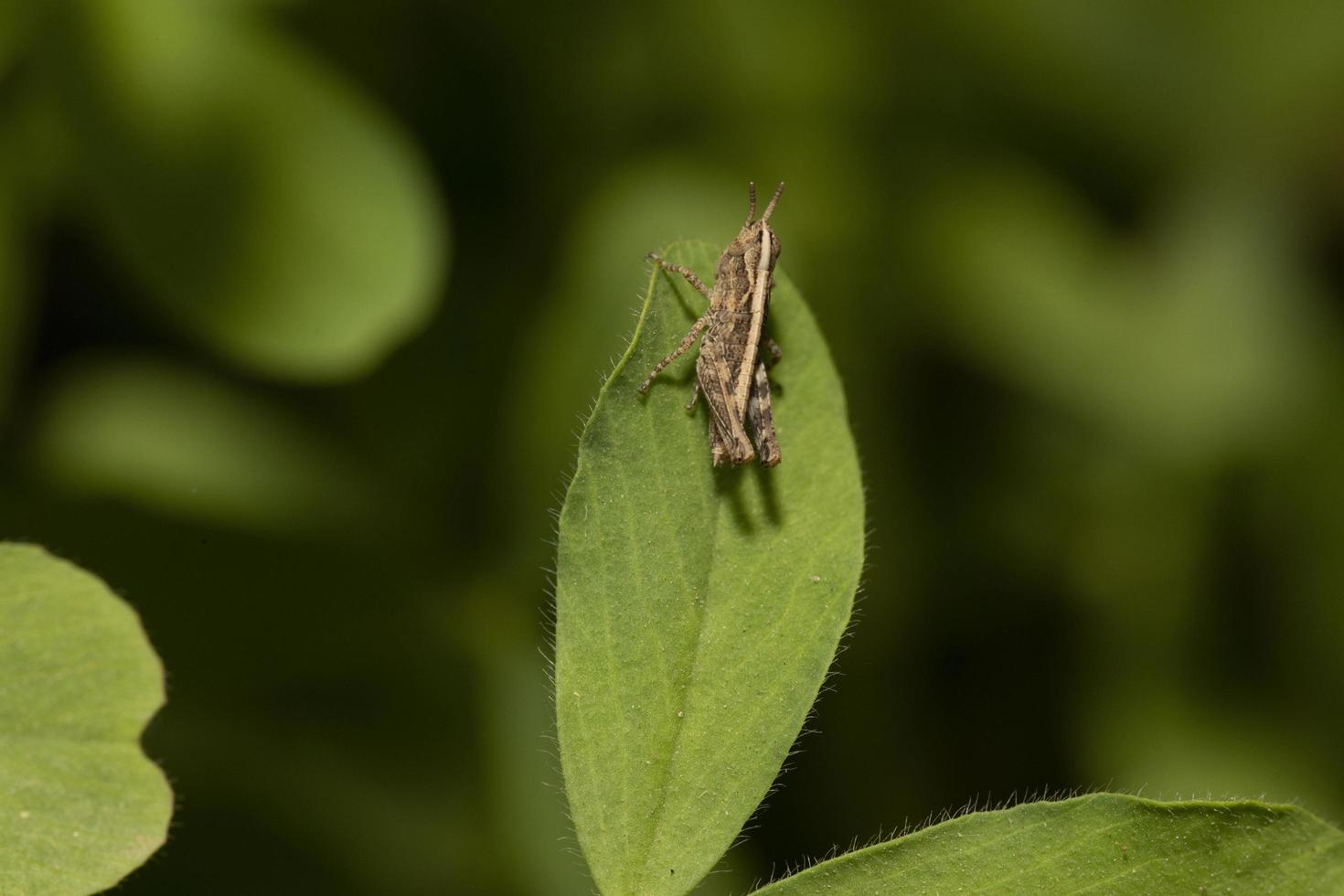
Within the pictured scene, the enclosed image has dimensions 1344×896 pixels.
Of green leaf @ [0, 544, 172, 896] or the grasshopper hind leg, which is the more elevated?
the grasshopper hind leg

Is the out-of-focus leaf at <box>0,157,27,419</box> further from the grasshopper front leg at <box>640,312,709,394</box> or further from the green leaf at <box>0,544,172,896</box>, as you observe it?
the grasshopper front leg at <box>640,312,709,394</box>

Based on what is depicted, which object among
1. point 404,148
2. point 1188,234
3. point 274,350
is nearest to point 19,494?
point 274,350

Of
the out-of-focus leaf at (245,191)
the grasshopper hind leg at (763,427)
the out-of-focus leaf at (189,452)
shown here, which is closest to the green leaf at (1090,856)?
the grasshopper hind leg at (763,427)

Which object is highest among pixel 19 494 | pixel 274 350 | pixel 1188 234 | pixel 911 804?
pixel 1188 234

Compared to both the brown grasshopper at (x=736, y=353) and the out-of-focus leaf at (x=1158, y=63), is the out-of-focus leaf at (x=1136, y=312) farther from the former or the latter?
the brown grasshopper at (x=736, y=353)

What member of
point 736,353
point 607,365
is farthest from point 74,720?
point 607,365

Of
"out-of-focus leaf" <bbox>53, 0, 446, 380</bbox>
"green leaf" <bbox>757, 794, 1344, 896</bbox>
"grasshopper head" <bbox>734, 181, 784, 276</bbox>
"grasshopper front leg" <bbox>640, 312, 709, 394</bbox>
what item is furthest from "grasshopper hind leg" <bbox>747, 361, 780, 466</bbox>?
"out-of-focus leaf" <bbox>53, 0, 446, 380</bbox>

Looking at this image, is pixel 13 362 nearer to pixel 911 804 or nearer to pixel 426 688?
pixel 426 688
